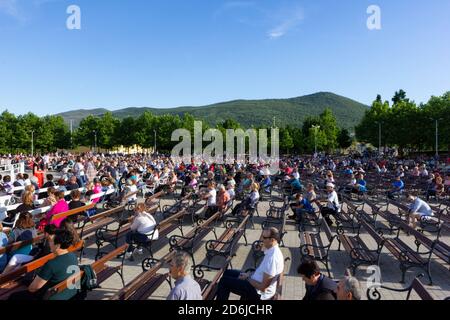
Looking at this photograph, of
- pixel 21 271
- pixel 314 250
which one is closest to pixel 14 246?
pixel 21 271

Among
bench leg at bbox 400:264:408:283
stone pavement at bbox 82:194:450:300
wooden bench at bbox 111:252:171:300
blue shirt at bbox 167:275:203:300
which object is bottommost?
stone pavement at bbox 82:194:450:300

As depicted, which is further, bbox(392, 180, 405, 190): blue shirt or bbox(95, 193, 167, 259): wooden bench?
bbox(392, 180, 405, 190): blue shirt

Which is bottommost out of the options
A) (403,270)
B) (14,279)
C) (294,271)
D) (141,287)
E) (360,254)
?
(294,271)

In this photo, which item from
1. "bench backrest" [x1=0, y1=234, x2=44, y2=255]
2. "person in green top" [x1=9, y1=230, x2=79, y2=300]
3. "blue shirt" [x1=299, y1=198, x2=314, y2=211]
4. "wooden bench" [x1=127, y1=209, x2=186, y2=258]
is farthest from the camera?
"blue shirt" [x1=299, y1=198, x2=314, y2=211]

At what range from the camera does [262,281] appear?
4.68 meters

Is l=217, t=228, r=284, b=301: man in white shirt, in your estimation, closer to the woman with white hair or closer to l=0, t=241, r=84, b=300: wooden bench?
the woman with white hair

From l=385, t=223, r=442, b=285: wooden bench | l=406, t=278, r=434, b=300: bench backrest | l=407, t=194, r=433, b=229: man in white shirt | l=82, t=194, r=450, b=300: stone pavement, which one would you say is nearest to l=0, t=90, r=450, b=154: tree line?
l=407, t=194, r=433, b=229: man in white shirt

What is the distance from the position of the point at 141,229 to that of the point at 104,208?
5.81 meters

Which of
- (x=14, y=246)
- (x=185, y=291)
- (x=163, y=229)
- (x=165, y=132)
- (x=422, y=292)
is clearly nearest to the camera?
(x=185, y=291)

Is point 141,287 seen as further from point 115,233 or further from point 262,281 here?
point 115,233

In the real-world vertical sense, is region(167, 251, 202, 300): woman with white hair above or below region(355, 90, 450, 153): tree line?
below

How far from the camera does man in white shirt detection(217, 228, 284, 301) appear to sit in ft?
15.3
